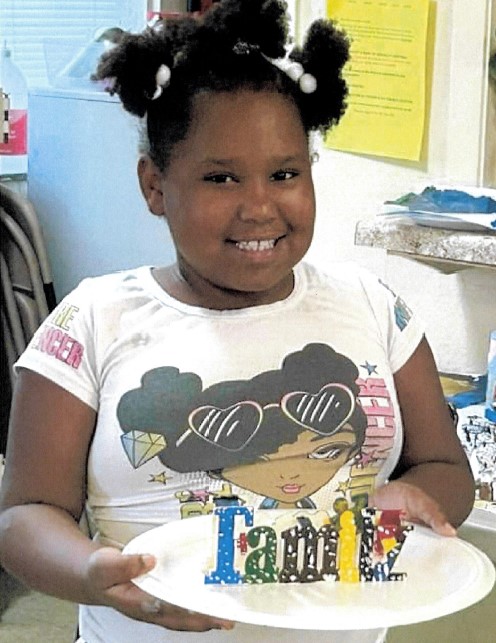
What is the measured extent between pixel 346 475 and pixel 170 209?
0.33 meters

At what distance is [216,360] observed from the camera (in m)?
1.16

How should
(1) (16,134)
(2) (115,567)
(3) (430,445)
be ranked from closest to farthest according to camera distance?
(2) (115,567) → (3) (430,445) → (1) (16,134)

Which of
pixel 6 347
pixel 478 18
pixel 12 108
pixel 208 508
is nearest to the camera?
pixel 208 508

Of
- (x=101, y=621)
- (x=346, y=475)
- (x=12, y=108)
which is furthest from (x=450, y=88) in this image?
(x=12, y=108)

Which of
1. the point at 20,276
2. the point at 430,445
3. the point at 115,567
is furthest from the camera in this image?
the point at 20,276

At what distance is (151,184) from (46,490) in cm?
34

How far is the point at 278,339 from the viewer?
1186 mm

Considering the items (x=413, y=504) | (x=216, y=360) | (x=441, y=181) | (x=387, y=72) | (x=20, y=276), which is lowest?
(x=20, y=276)

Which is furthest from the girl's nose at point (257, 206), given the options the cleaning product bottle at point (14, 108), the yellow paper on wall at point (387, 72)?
the cleaning product bottle at point (14, 108)

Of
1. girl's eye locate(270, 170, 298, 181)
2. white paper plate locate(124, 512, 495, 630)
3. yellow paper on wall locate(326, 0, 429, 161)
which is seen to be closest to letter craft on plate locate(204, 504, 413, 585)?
white paper plate locate(124, 512, 495, 630)

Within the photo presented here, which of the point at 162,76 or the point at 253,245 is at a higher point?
the point at 162,76

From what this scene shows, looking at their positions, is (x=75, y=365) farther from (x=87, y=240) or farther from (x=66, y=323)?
(x=87, y=240)

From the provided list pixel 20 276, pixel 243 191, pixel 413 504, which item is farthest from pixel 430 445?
pixel 20 276

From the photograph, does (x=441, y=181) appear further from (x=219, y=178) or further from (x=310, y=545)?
(x=310, y=545)
